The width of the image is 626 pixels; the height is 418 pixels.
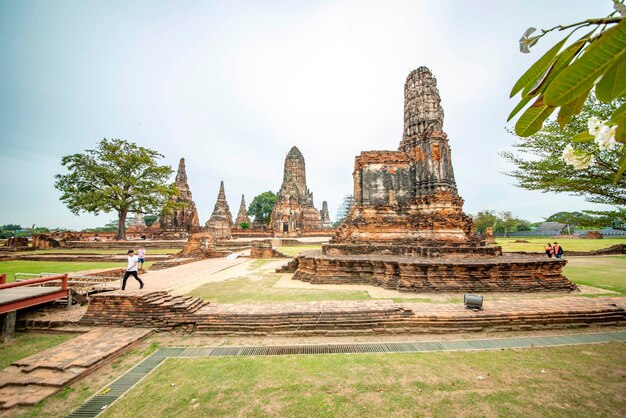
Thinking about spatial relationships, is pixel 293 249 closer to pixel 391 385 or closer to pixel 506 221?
pixel 391 385

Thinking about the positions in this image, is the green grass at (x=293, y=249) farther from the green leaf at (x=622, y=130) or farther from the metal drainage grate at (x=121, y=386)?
the green leaf at (x=622, y=130)

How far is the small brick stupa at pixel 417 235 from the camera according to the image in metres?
8.10

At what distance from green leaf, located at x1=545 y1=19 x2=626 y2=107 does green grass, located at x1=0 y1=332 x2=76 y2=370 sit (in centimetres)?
715

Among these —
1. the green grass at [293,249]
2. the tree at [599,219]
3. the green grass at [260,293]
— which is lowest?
the green grass at [293,249]

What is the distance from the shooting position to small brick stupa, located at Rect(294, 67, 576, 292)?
8.10 metres

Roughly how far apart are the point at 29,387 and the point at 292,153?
42940 millimetres

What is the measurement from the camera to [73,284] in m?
8.75

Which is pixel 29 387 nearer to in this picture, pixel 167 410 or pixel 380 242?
pixel 167 410

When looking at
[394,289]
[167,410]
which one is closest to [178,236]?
[394,289]

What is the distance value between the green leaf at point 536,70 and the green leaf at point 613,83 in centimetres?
19

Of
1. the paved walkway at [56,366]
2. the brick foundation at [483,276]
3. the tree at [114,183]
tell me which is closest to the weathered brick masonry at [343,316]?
the paved walkway at [56,366]

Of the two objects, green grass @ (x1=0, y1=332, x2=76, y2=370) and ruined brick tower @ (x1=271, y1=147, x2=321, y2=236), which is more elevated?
ruined brick tower @ (x1=271, y1=147, x2=321, y2=236)

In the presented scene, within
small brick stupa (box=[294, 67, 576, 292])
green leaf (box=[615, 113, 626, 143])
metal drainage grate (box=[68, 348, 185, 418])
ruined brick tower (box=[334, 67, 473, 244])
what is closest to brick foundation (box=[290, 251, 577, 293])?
small brick stupa (box=[294, 67, 576, 292])

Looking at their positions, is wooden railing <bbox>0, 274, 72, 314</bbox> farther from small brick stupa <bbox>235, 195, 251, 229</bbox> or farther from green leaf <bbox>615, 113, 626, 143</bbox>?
small brick stupa <bbox>235, 195, 251, 229</bbox>
